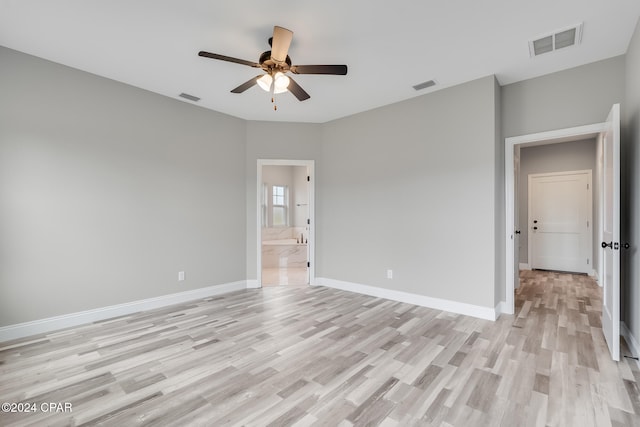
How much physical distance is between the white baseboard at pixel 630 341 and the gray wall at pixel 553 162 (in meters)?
3.71

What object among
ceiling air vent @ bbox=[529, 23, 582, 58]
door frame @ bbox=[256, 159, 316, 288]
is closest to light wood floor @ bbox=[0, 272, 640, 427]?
door frame @ bbox=[256, 159, 316, 288]

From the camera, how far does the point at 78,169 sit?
3.35 meters

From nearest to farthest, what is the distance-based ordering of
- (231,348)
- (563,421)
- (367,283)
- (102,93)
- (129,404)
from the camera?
1. (563,421)
2. (129,404)
3. (231,348)
4. (102,93)
5. (367,283)

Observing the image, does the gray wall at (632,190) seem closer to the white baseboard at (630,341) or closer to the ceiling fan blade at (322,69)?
the white baseboard at (630,341)

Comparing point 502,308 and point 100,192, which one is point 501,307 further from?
point 100,192

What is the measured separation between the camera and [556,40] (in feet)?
9.13

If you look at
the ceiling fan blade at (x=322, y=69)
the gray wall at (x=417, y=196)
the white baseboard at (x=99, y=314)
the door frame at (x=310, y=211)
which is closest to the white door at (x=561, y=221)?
the gray wall at (x=417, y=196)

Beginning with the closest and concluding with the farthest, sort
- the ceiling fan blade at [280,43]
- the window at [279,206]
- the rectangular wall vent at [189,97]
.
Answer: the ceiling fan blade at [280,43] < the rectangular wall vent at [189,97] < the window at [279,206]

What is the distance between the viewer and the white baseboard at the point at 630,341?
2486mm

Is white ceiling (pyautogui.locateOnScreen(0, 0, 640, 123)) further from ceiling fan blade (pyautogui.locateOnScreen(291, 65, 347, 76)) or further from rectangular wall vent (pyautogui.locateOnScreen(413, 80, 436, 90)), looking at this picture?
ceiling fan blade (pyautogui.locateOnScreen(291, 65, 347, 76))

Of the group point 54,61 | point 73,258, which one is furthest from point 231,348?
point 54,61

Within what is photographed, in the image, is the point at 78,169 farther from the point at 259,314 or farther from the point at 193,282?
the point at 259,314

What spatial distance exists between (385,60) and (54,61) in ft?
11.7

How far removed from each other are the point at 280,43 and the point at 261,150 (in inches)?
113
